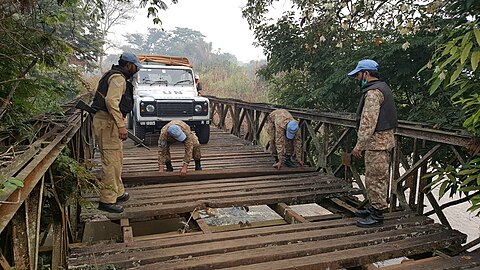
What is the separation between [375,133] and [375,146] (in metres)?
0.14

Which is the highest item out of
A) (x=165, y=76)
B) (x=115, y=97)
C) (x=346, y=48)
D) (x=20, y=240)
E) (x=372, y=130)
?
(x=346, y=48)

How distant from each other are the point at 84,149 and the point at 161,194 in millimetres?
1896

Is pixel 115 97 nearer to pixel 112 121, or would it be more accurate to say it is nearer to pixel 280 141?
pixel 112 121

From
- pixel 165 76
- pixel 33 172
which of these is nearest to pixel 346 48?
pixel 165 76

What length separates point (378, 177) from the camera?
3.81 m

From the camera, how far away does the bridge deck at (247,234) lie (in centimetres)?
295

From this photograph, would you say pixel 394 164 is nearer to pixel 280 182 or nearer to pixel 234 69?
pixel 280 182

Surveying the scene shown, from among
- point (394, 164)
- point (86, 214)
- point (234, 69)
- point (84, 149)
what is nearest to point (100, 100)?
point (86, 214)

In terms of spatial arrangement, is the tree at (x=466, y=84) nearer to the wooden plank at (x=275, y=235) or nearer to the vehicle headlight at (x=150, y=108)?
the wooden plank at (x=275, y=235)

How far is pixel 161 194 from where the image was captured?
4.61 m

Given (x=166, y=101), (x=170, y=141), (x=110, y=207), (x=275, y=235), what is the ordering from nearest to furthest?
(x=275, y=235)
(x=110, y=207)
(x=170, y=141)
(x=166, y=101)

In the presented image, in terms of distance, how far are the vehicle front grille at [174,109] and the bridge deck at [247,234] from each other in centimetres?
255

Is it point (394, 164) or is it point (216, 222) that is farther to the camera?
point (216, 222)

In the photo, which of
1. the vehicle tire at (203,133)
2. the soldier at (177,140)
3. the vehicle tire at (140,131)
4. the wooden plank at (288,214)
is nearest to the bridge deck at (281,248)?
the wooden plank at (288,214)
